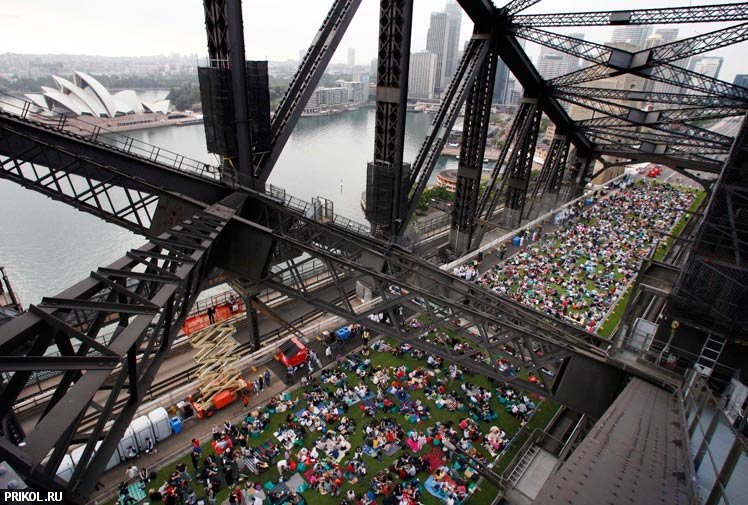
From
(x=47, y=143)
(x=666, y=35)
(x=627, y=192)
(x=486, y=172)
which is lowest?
(x=486, y=172)

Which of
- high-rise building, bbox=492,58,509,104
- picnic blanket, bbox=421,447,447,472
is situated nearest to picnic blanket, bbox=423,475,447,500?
picnic blanket, bbox=421,447,447,472

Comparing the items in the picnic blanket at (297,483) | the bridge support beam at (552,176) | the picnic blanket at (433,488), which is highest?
the bridge support beam at (552,176)

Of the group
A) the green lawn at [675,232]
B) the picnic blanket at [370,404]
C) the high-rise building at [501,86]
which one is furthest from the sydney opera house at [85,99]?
the high-rise building at [501,86]

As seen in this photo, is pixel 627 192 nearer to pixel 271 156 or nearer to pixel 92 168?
pixel 271 156

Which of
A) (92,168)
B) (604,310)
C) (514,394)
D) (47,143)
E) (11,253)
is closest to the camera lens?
(47,143)

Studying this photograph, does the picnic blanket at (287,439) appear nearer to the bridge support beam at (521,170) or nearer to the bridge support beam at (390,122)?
the bridge support beam at (390,122)

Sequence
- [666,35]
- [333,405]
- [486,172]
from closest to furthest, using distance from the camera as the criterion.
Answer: [333,405]
[486,172]
[666,35]

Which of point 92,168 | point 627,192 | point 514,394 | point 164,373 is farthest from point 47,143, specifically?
point 627,192
